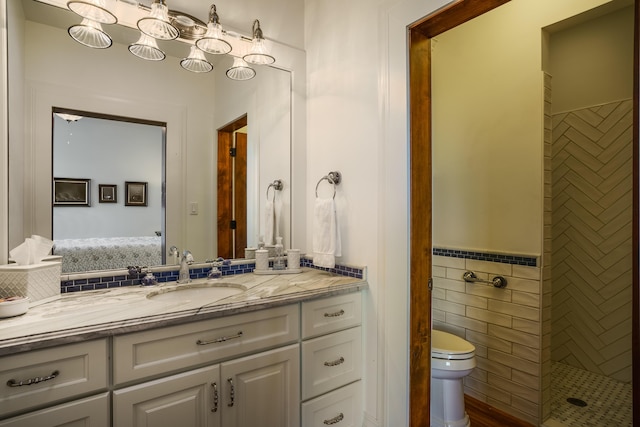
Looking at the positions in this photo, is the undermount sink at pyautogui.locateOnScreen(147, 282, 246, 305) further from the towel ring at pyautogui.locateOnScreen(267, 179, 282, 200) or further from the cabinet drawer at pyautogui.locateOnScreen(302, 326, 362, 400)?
the towel ring at pyautogui.locateOnScreen(267, 179, 282, 200)

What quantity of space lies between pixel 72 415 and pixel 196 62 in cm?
160

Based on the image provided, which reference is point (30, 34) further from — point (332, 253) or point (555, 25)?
point (555, 25)

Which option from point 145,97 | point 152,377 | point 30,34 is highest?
point 30,34

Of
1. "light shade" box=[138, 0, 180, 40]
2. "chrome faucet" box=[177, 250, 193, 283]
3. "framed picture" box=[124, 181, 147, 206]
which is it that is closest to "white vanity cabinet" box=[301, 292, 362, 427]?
"chrome faucet" box=[177, 250, 193, 283]

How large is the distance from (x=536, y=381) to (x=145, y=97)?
2.60 metres

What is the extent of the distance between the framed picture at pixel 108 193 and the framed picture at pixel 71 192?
46mm

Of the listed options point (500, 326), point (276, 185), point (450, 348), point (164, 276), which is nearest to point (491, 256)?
point (500, 326)

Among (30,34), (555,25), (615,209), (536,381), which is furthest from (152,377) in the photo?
(615,209)

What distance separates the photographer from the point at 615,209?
96.3 inches

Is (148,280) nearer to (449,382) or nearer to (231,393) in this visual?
(231,393)

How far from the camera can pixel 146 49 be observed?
5.36 feet

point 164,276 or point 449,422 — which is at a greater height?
point 164,276

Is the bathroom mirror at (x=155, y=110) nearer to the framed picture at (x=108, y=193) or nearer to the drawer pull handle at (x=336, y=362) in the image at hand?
the framed picture at (x=108, y=193)

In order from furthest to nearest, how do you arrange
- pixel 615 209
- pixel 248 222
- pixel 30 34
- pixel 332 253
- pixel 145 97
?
pixel 615 209
pixel 248 222
pixel 332 253
pixel 145 97
pixel 30 34
